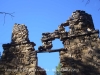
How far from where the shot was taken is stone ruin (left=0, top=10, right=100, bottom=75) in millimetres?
6234

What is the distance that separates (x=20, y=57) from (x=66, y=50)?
6.32ft

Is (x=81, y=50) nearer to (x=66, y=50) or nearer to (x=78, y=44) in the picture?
(x=78, y=44)

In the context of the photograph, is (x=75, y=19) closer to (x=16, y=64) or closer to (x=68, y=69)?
(x=68, y=69)

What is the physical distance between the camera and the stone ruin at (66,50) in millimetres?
6234

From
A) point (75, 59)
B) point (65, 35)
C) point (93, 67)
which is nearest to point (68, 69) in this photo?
point (75, 59)

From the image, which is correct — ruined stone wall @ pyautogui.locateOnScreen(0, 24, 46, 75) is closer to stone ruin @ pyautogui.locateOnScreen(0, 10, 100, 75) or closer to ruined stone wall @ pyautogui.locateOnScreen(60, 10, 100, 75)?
stone ruin @ pyautogui.locateOnScreen(0, 10, 100, 75)

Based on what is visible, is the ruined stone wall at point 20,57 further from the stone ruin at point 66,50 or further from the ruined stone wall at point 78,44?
the ruined stone wall at point 78,44

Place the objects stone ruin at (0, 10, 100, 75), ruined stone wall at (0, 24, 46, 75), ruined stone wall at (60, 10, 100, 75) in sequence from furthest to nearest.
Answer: ruined stone wall at (0, 24, 46, 75) < stone ruin at (0, 10, 100, 75) < ruined stone wall at (60, 10, 100, 75)

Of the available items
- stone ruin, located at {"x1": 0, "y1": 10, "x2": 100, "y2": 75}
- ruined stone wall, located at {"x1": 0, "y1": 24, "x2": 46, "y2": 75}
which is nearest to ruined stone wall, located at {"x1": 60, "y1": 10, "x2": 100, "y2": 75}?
stone ruin, located at {"x1": 0, "y1": 10, "x2": 100, "y2": 75}

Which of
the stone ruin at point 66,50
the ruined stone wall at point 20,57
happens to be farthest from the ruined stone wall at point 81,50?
the ruined stone wall at point 20,57

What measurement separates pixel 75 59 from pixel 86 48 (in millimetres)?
603

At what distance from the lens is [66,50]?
667 centimetres

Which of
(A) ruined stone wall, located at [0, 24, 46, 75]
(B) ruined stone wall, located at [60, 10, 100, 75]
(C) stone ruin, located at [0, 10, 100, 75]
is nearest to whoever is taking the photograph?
(B) ruined stone wall, located at [60, 10, 100, 75]

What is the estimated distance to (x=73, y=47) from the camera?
21.9 ft
